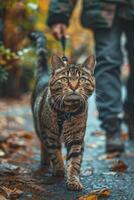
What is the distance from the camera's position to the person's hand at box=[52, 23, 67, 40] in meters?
5.72

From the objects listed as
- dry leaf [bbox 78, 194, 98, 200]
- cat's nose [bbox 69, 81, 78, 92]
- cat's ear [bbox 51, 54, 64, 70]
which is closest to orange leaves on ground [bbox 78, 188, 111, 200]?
dry leaf [bbox 78, 194, 98, 200]

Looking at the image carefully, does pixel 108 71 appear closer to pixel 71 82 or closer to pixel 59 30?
pixel 59 30

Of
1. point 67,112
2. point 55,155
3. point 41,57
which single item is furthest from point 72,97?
point 41,57

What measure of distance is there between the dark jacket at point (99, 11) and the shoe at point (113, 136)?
0.98 metres

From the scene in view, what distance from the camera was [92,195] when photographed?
370 cm

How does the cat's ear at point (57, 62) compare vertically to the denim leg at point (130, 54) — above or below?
below

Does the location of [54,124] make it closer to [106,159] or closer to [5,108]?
[106,159]

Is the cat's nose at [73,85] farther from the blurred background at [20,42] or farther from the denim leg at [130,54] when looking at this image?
the blurred background at [20,42]

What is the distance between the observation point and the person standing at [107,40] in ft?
19.4

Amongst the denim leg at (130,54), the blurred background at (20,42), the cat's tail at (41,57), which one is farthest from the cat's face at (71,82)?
the blurred background at (20,42)

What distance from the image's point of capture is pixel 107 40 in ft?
19.7

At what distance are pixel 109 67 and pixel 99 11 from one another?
58cm

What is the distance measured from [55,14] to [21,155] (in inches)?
57.6

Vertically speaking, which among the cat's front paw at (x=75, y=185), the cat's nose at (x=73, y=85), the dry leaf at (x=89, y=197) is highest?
the cat's nose at (x=73, y=85)
